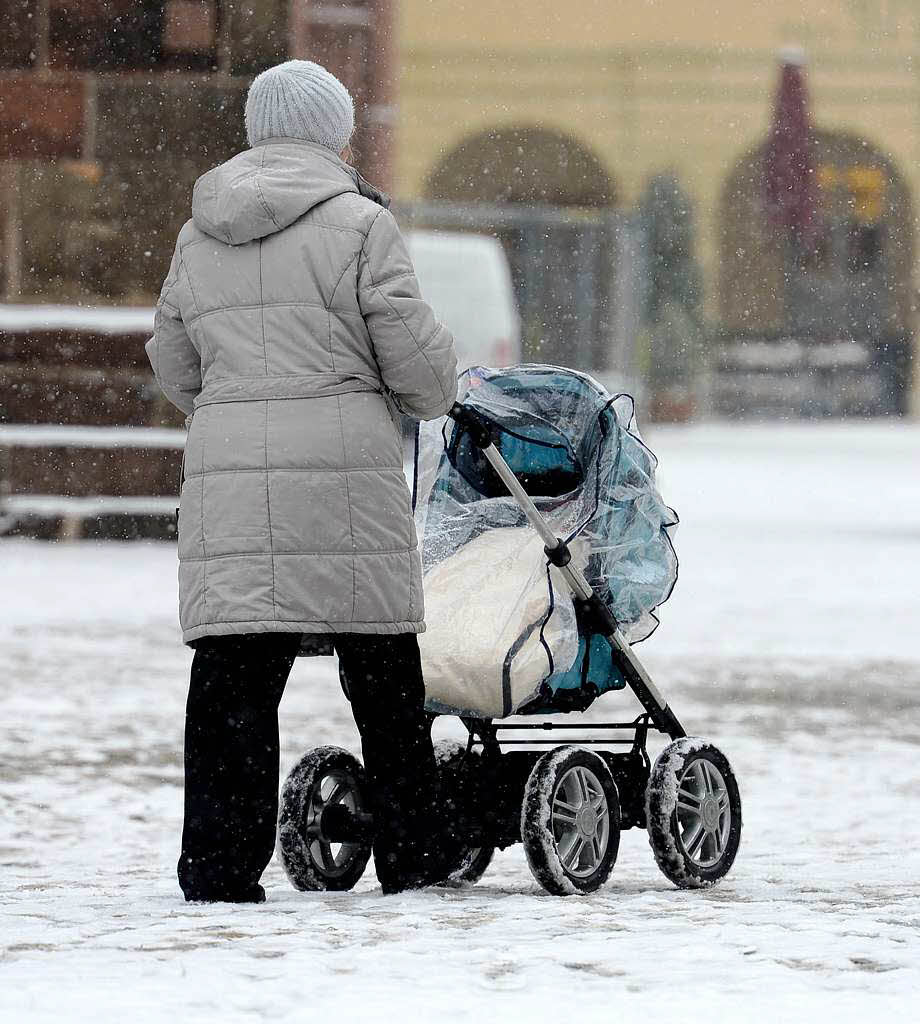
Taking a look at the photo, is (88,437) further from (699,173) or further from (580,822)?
(699,173)

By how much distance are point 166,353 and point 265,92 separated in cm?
50

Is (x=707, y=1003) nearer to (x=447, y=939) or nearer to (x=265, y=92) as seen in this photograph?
(x=447, y=939)

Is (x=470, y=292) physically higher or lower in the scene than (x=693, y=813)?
higher

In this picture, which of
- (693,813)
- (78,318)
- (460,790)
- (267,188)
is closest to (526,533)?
(460,790)

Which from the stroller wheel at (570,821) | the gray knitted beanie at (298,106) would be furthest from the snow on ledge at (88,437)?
the gray knitted beanie at (298,106)

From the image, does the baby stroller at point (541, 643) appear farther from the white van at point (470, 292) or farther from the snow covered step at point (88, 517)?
the white van at point (470, 292)

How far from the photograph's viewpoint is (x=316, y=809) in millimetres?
4270

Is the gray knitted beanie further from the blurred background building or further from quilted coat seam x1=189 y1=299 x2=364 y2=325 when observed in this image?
the blurred background building

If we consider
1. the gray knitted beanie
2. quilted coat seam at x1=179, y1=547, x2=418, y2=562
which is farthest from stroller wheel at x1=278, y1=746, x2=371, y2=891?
the gray knitted beanie

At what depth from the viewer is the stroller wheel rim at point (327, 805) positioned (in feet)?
14.0

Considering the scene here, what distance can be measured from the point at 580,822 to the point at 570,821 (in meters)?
0.03

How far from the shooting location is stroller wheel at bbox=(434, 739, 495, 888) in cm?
434

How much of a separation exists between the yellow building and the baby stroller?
2427 cm

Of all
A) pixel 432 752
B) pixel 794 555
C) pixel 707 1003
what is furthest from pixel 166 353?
pixel 794 555
